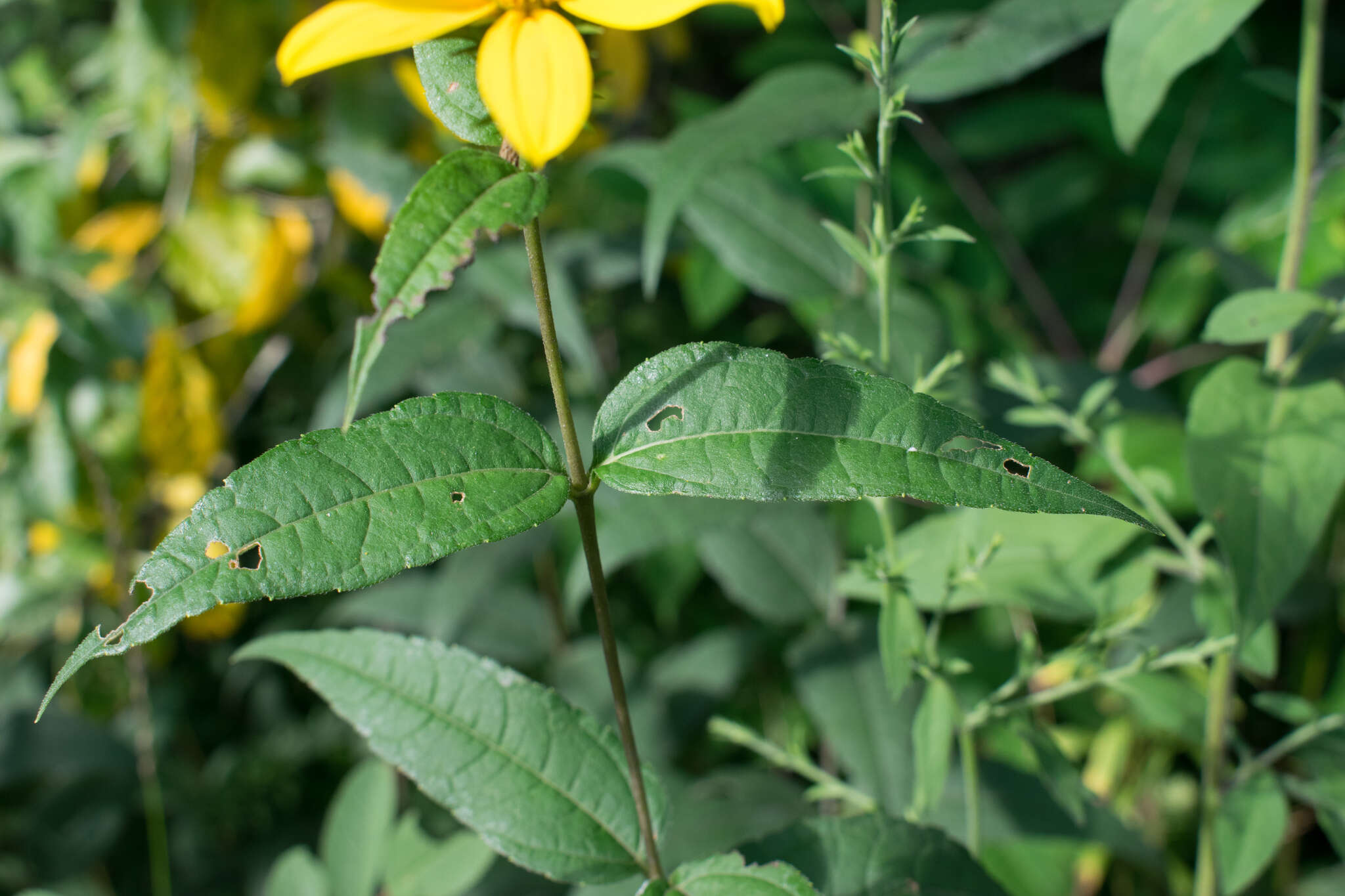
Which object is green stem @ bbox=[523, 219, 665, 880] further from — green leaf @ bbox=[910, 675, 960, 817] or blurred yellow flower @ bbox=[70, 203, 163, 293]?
blurred yellow flower @ bbox=[70, 203, 163, 293]

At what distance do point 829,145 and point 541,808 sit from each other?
2.91 feet

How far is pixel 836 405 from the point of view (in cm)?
43

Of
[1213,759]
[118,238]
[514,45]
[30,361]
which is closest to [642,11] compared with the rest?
[514,45]

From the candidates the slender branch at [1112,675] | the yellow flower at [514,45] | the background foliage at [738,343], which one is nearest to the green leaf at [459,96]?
the yellow flower at [514,45]

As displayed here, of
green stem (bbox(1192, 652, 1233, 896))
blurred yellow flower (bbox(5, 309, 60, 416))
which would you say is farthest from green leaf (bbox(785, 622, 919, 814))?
blurred yellow flower (bbox(5, 309, 60, 416))

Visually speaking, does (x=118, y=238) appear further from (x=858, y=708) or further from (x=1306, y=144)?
(x=1306, y=144)

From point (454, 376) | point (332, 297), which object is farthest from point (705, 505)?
point (332, 297)

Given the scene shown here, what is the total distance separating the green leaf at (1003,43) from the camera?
0.81 metres

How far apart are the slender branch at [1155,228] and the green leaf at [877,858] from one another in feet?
3.08

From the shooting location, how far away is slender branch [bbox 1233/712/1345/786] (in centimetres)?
67

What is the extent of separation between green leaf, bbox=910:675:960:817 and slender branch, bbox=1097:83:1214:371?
88 cm

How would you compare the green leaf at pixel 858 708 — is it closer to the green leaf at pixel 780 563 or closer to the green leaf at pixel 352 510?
the green leaf at pixel 780 563

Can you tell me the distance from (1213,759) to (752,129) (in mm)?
610

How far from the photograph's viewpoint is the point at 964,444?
0.42 m
